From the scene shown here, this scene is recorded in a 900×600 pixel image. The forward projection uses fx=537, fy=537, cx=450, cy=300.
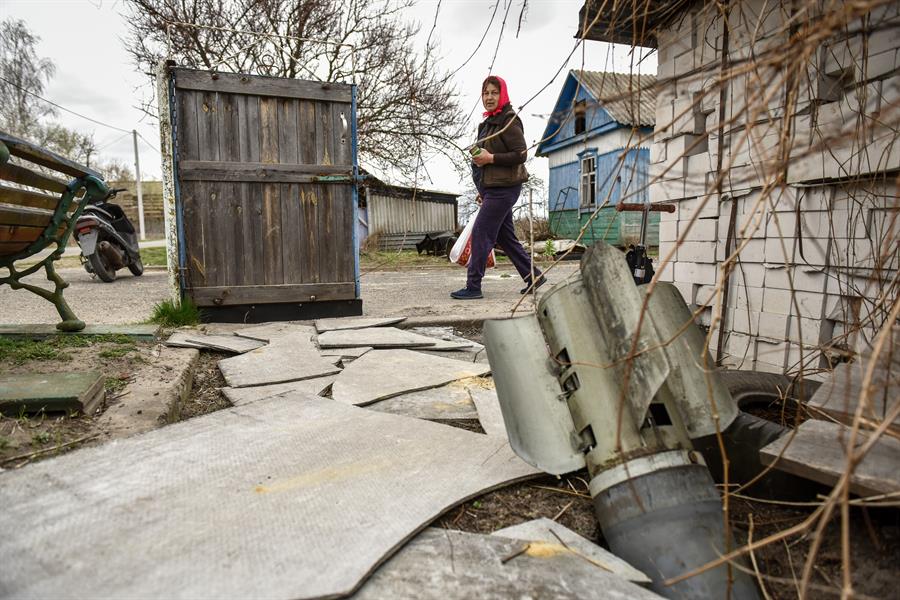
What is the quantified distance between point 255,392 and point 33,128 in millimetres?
30170

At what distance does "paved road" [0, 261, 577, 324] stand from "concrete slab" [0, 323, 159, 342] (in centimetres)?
84

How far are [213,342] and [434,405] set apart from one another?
1583 mm

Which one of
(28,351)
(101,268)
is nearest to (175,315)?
(28,351)

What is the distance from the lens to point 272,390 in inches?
88.3

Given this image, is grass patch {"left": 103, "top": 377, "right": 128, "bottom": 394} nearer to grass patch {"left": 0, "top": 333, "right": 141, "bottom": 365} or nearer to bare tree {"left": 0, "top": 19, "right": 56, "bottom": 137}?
grass patch {"left": 0, "top": 333, "right": 141, "bottom": 365}

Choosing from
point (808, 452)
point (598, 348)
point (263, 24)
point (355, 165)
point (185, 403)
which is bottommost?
point (185, 403)

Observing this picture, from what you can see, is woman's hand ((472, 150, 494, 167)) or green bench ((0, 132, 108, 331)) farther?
woman's hand ((472, 150, 494, 167))

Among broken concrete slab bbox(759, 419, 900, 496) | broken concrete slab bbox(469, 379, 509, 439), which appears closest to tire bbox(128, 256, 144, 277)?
broken concrete slab bbox(469, 379, 509, 439)

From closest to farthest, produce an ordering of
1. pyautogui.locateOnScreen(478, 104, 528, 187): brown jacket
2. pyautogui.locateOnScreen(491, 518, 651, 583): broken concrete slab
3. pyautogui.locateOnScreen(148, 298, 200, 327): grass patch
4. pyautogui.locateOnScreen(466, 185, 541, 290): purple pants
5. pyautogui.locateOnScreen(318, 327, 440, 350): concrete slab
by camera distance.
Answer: pyautogui.locateOnScreen(491, 518, 651, 583): broken concrete slab < pyautogui.locateOnScreen(318, 327, 440, 350): concrete slab < pyautogui.locateOnScreen(148, 298, 200, 327): grass patch < pyautogui.locateOnScreen(478, 104, 528, 187): brown jacket < pyautogui.locateOnScreen(466, 185, 541, 290): purple pants

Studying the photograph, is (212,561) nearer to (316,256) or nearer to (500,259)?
(316,256)

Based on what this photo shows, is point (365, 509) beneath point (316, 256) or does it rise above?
beneath

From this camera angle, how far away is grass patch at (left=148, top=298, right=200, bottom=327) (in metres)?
3.53

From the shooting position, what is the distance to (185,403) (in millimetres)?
2209

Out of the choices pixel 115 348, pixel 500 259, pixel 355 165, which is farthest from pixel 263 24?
pixel 115 348
